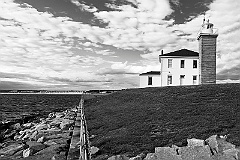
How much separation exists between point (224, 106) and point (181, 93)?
19.6ft

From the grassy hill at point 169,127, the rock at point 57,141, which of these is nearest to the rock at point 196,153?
the grassy hill at point 169,127

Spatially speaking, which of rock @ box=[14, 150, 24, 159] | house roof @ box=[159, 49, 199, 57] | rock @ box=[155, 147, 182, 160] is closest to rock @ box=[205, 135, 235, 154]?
rock @ box=[155, 147, 182, 160]

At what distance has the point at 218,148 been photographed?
646 centimetres

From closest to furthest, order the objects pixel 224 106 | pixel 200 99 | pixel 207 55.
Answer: pixel 224 106
pixel 200 99
pixel 207 55

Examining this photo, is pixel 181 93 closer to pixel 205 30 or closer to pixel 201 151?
pixel 201 151

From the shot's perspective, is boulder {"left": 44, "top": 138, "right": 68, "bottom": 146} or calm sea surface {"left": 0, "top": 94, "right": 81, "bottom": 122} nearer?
boulder {"left": 44, "top": 138, "right": 68, "bottom": 146}

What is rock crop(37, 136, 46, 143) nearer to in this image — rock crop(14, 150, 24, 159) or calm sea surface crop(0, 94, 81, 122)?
rock crop(14, 150, 24, 159)

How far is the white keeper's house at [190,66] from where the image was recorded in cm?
2939

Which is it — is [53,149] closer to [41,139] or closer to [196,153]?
[41,139]

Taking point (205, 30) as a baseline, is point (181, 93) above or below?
below

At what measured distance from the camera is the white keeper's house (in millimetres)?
29391

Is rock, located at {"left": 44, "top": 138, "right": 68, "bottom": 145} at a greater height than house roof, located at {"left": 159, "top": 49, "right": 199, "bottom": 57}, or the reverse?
house roof, located at {"left": 159, "top": 49, "right": 199, "bottom": 57}

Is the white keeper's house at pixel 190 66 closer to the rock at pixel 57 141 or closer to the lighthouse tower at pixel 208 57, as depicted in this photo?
the lighthouse tower at pixel 208 57

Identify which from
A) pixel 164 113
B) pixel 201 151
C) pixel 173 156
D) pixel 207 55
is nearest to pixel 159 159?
pixel 173 156
